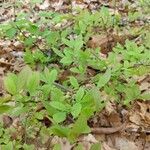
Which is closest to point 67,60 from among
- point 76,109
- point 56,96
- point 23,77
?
point 56,96

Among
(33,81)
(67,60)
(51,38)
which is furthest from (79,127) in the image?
(51,38)

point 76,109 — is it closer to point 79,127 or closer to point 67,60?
point 79,127

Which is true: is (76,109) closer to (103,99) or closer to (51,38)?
(103,99)

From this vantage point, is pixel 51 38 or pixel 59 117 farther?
pixel 51 38

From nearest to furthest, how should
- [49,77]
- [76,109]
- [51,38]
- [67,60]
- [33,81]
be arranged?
1. [33,81]
2. [76,109]
3. [49,77]
4. [67,60]
5. [51,38]

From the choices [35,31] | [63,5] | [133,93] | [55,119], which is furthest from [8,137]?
[63,5]

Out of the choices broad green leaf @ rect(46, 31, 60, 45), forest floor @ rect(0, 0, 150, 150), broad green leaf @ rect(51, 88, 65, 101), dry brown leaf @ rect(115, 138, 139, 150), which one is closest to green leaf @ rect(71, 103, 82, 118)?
forest floor @ rect(0, 0, 150, 150)

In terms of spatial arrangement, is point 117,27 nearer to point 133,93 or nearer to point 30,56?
point 30,56

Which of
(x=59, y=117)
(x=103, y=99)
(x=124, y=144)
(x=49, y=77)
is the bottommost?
(x=124, y=144)

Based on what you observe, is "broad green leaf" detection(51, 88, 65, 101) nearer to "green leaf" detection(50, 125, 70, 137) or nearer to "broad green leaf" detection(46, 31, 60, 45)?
"green leaf" detection(50, 125, 70, 137)

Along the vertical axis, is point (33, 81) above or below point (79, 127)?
above

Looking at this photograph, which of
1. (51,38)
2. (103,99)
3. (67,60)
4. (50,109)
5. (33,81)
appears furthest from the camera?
(51,38)

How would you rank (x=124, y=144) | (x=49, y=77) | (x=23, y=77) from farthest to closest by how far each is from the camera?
(x=124, y=144) → (x=49, y=77) → (x=23, y=77)
